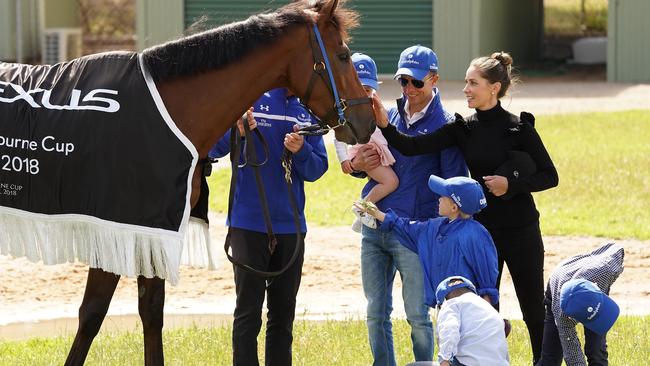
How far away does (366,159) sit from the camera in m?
6.05

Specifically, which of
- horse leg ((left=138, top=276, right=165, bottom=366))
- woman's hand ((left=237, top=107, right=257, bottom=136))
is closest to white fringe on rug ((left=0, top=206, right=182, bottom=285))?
horse leg ((left=138, top=276, right=165, bottom=366))

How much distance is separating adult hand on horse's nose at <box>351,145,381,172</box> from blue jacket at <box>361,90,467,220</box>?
0.12 metres

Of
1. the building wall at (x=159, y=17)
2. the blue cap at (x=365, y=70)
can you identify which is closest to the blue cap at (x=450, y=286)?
the blue cap at (x=365, y=70)

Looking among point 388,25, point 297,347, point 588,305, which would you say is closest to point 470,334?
point 588,305

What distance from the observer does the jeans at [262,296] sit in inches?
227

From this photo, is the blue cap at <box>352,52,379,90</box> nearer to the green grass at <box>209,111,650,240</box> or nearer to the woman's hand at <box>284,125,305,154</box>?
the woman's hand at <box>284,125,305,154</box>

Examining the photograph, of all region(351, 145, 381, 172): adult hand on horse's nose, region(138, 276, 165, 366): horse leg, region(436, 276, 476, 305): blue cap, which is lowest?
→ region(138, 276, 165, 366): horse leg

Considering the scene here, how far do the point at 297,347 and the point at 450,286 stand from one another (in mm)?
1903

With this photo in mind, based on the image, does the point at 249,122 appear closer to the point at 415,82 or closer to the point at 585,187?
the point at 415,82

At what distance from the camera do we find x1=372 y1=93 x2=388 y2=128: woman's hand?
5.80 m

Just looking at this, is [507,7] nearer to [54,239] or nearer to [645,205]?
[645,205]

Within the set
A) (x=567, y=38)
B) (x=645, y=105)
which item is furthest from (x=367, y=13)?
(x=567, y=38)

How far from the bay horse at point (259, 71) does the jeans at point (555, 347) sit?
4.35 feet

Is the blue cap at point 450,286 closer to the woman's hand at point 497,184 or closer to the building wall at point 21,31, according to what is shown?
the woman's hand at point 497,184
